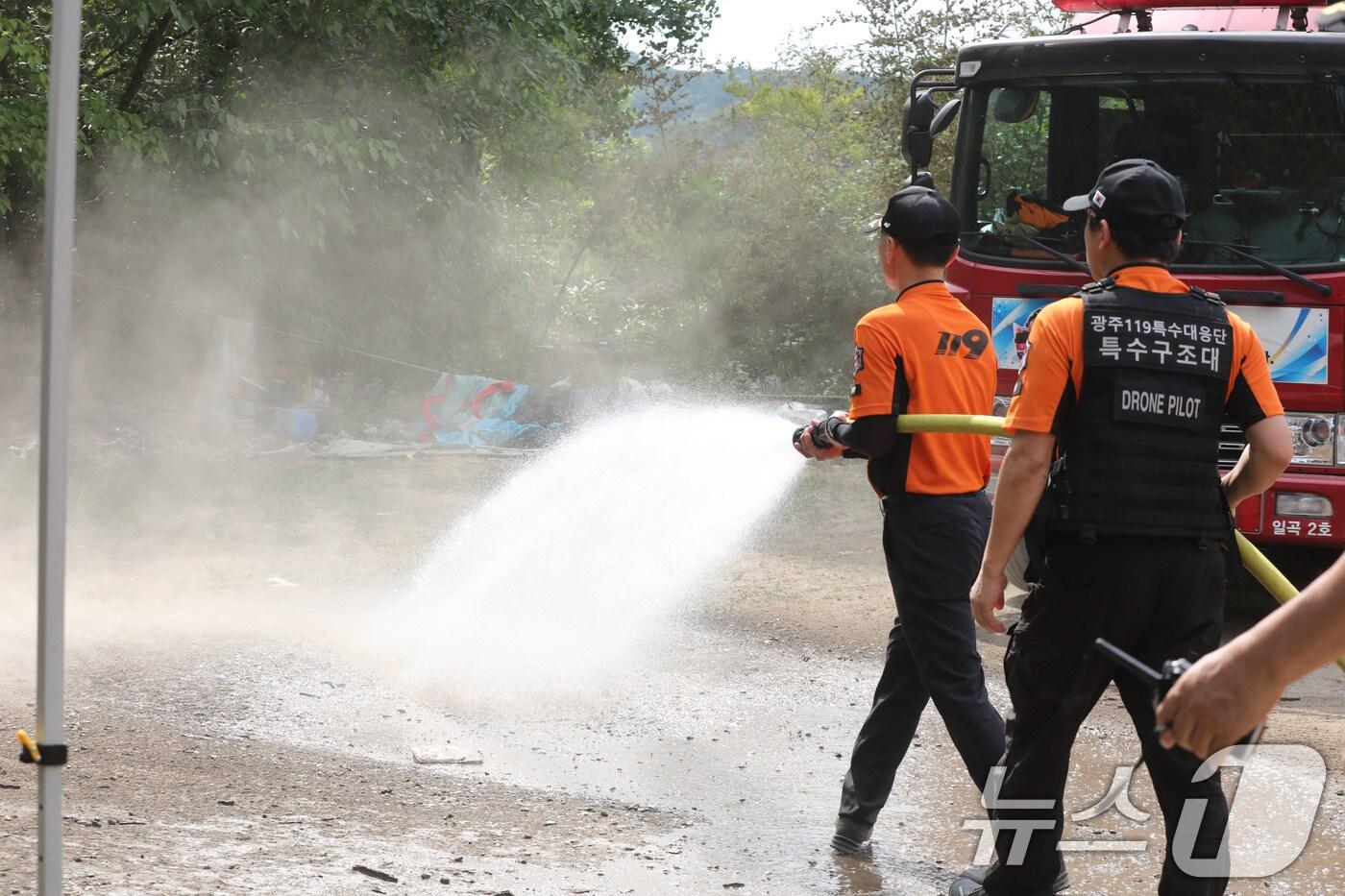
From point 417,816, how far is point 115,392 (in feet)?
35.2

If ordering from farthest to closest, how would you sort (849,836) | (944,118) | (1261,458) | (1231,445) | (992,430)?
(944,118) → (1231,445) → (849,836) → (992,430) → (1261,458)

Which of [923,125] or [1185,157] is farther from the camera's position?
[923,125]

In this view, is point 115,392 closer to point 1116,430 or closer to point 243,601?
point 243,601

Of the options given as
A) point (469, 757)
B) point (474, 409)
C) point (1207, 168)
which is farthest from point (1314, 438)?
point (474, 409)

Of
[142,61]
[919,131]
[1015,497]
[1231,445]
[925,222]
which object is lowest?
[1231,445]

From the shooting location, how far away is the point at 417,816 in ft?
13.4

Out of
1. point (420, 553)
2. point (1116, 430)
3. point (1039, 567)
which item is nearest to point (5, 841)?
point (1039, 567)

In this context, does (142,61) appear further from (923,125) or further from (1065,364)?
(1065,364)

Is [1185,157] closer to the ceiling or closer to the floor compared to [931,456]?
closer to the ceiling

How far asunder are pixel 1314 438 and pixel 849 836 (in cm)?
363

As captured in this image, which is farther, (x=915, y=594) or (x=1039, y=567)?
(x=915, y=594)

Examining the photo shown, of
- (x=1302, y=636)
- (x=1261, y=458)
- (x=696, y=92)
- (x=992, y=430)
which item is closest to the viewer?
(x=1302, y=636)

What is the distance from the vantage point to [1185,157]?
6.57 metres

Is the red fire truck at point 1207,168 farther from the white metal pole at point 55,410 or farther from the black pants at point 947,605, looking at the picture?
the white metal pole at point 55,410
